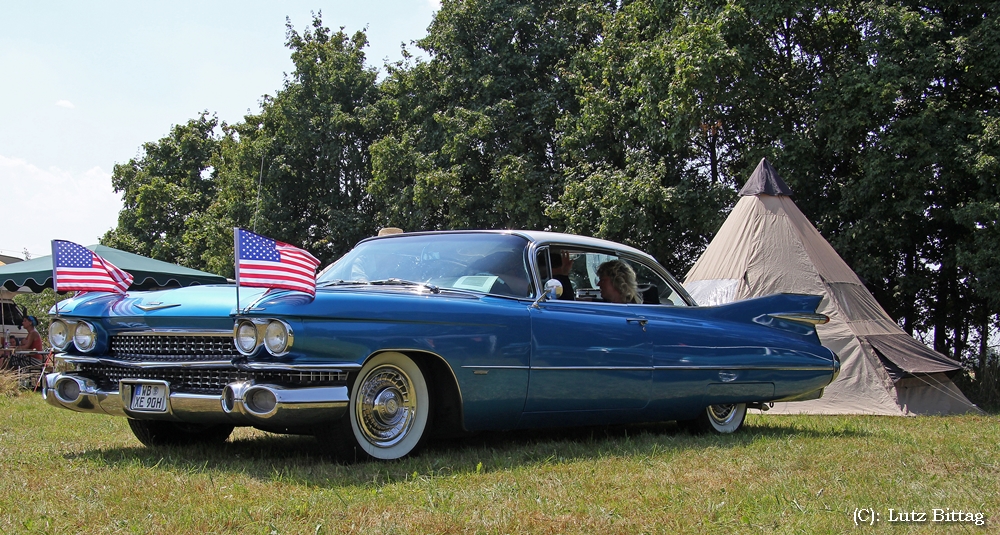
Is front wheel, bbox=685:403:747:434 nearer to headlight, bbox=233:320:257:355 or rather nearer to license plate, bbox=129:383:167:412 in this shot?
headlight, bbox=233:320:257:355

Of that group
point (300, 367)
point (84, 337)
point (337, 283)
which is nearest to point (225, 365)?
point (300, 367)

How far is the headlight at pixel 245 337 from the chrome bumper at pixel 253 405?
17cm

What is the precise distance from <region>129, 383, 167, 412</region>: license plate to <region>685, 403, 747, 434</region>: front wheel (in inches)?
155

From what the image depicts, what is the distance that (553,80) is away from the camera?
23594mm

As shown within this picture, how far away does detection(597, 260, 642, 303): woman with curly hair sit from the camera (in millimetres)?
6434

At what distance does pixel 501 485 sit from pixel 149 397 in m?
1.92

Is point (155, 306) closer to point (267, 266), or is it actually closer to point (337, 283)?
point (267, 266)

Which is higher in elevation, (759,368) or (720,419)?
(759,368)

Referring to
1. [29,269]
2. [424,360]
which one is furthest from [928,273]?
[29,269]

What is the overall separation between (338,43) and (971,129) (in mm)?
20230

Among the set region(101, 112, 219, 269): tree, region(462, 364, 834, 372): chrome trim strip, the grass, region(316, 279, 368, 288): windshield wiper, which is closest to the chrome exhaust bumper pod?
the grass

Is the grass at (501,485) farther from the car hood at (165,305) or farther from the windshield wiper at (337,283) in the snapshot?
the windshield wiper at (337,283)

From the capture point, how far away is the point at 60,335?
5160 mm

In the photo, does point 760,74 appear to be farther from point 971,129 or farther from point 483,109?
point 483,109
